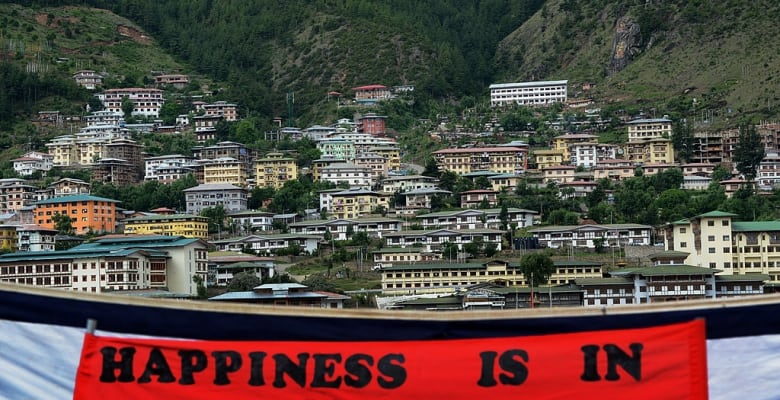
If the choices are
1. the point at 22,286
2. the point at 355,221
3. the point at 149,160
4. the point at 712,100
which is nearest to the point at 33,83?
the point at 149,160

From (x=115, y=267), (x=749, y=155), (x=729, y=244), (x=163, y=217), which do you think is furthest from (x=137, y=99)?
(x=729, y=244)

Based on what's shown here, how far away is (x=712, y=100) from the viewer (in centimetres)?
4562

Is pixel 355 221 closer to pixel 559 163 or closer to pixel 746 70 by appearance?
pixel 559 163

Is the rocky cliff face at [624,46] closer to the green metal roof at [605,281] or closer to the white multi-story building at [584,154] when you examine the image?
the white multi-story building at [584,154]

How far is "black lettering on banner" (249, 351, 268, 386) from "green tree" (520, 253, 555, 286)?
25882 millimetres

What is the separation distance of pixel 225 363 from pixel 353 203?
1421 inches

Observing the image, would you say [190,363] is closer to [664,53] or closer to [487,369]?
[487,369]

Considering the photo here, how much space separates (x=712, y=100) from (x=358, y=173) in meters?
12.3

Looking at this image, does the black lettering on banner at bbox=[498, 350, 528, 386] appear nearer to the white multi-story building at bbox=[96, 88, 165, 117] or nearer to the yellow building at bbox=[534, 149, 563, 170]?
the yellow building at bbox=[534, 149, 563, 170]

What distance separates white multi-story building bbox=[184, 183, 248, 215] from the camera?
40000mm

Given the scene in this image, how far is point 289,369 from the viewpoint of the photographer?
1.79 m

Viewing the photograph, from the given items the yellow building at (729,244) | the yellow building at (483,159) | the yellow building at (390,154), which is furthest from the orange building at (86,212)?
the yellow building at (729,244)

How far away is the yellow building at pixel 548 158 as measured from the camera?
4206 centimetres

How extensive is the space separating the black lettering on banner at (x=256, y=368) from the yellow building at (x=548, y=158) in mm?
40342
